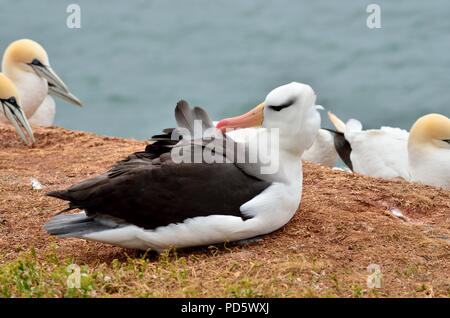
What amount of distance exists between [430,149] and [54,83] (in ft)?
20.0

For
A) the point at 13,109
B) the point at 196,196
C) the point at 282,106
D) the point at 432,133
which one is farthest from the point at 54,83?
the point at 196,196

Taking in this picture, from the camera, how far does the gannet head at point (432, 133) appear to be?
983 centimetres

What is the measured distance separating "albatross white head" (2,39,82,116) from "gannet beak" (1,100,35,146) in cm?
177

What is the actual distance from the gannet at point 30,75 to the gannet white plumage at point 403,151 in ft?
14.1

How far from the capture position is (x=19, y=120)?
34.6 ft

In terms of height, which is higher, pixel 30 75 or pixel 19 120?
pixel 30 75

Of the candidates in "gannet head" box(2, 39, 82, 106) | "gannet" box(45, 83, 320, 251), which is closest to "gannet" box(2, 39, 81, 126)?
"gannet head" box(2, 39, 82, 106)

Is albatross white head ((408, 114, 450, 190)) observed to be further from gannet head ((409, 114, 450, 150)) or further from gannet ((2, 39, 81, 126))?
gannet ((2, 39, 81, 126))

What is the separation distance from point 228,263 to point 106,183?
106cm

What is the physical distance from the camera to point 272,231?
19.7ft

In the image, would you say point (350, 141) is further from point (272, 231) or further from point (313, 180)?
point (272, 231)

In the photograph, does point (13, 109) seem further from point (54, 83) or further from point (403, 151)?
point (403, 151)

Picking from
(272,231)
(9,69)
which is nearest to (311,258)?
(272,231)

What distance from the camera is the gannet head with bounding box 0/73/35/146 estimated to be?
10.4 meters
